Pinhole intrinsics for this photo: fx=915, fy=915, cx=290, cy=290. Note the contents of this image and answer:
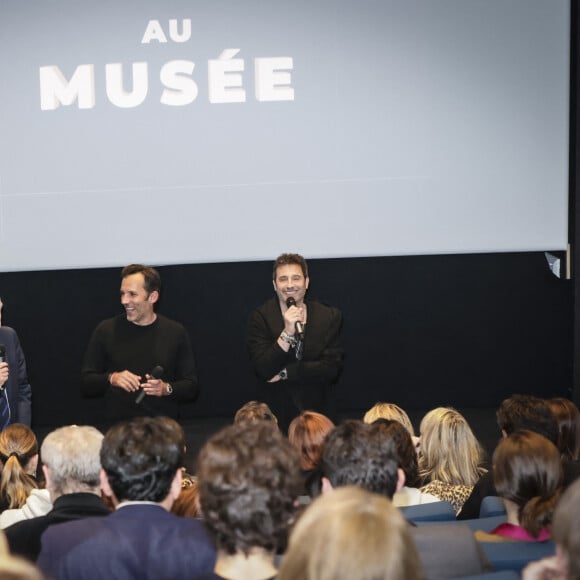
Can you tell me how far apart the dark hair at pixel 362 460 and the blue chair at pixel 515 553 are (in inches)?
13.9

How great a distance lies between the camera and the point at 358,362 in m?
6.70

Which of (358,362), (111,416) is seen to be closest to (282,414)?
(111,416)

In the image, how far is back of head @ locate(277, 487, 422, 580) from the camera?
4.67 feet

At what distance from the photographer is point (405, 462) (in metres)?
3.35

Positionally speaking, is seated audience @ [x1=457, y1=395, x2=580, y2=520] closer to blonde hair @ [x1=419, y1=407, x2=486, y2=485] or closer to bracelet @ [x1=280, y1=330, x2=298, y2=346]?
blonde hair @ [x1=419, y1=407, x2=486, y2=485]

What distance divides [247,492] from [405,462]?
60.3 inches

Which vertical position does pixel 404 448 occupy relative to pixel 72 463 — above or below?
below

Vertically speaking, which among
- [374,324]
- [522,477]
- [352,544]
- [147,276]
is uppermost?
[147,276]

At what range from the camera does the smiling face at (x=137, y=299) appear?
15.0 ft

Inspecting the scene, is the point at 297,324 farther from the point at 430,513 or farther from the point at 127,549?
the point at 127,549

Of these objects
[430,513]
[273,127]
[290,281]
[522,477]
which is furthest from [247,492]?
[273,127]

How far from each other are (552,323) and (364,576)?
18.3 ft

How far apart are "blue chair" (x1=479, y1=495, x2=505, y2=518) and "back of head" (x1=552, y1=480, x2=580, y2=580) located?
5.25ft

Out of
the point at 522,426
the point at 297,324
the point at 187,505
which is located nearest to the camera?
the point at 187,505
